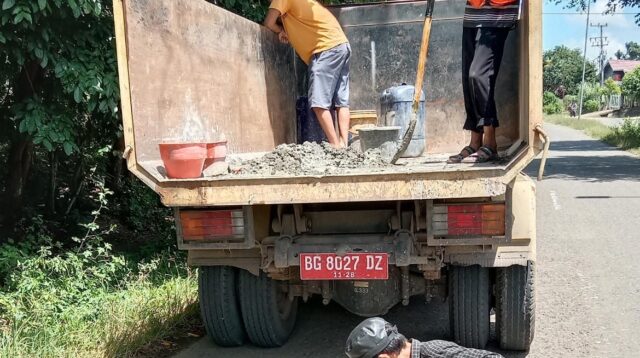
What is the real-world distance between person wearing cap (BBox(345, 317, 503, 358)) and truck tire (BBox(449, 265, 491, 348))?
152 cm

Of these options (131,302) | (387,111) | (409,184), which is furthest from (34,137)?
(409,184)

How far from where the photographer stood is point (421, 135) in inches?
217

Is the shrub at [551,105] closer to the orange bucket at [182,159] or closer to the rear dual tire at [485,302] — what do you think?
the rear dual tire at [485,302]

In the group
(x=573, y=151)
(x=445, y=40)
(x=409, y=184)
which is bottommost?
(x=573, y=151)

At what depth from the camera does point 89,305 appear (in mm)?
4984

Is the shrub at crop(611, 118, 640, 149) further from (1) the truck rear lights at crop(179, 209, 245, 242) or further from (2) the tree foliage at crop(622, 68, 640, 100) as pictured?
(2) the tree foliage at crop(622, 68, 640, 100)

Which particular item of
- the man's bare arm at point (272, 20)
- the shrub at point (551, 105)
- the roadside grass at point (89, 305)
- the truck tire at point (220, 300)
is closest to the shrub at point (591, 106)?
the shrub at point (551, 105)

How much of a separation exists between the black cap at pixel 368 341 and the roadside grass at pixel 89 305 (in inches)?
93.2

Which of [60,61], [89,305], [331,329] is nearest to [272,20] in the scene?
[60,61]

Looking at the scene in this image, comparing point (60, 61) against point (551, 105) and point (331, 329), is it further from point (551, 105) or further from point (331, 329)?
point (551, 105)

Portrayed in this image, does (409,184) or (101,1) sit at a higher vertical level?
(101,1)

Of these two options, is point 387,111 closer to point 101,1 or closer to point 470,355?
point 101,1

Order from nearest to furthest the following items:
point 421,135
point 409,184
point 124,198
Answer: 1. point 409,184
2. point 421,135
3. point 124,198

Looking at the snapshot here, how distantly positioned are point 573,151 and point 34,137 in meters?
18.8
